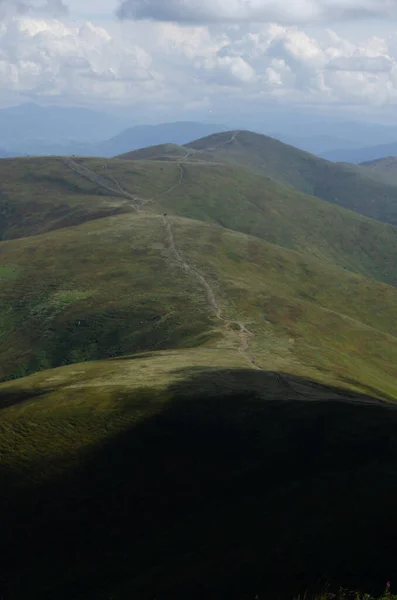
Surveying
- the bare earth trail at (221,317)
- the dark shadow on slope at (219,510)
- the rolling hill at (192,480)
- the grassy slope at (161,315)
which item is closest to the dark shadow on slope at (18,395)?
the rolling hill at (192,480)

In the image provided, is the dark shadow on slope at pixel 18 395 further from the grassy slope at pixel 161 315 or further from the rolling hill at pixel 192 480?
the grassy slope at pixel 161 315

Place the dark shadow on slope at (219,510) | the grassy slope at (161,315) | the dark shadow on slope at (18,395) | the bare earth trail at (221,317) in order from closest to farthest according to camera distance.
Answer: the dark shadow on slope at (219,510) → the dark shadow on slope at (18,395) → the bare earth trail at (221,317) → the grassy slope at (161,315)

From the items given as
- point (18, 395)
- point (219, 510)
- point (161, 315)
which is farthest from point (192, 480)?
point (161, 315)

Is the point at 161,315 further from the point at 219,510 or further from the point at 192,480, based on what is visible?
the point at 219,510

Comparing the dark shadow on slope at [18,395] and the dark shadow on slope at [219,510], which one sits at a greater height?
the dark shadow on slope at [219,510]

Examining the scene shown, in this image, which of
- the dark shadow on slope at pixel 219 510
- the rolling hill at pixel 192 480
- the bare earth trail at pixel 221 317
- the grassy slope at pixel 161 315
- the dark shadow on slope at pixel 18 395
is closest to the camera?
the dark shadow on slope at pixel 219 510

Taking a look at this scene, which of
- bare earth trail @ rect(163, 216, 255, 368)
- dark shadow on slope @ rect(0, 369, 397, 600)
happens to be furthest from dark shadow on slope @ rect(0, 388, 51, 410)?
bare earth trail @ rect(163, 216, 255, 368)

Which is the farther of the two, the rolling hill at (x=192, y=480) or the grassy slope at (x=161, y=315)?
the grassy slope at (x=161, y=315)

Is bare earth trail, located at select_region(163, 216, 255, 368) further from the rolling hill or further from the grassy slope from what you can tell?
the rolling hill

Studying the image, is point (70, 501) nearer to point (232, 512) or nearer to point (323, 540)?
point (232, 512)
